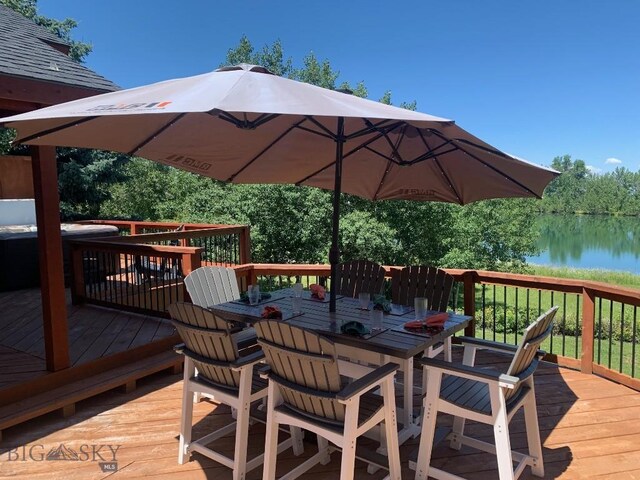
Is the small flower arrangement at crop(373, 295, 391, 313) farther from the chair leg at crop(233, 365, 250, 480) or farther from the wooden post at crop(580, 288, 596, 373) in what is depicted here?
the wooden post at crop(580, 288, 596, 373)

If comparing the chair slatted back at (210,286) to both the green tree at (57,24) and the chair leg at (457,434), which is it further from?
the green tree at (57,24)

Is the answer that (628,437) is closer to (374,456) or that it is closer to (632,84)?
(374,456)

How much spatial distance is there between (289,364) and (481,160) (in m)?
1.80

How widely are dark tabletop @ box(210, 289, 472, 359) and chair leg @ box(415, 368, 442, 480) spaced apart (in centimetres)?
17

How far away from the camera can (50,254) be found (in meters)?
3.30

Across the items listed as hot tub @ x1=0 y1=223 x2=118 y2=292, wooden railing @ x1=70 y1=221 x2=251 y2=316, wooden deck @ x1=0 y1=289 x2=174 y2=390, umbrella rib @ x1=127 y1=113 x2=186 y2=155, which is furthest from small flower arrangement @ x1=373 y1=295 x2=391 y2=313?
hot tub @ x1=0 y1=223 x2=118 y2=292

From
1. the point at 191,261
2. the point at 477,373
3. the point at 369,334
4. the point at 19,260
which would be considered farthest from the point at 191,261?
the point at 19,260

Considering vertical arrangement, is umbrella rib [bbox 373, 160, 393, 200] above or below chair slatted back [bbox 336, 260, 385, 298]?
above

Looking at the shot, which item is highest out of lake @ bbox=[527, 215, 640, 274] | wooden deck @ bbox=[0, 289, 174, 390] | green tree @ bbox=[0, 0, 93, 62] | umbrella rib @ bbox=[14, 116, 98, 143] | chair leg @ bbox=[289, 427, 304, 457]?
green tree @ bbox=[0, 0, 93, 62]

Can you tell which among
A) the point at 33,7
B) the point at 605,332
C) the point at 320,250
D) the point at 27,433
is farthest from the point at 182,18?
the point at 27,433

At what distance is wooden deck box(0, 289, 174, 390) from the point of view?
3.53 metres

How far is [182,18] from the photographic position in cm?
2595

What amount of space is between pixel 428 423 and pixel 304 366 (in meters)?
0.79

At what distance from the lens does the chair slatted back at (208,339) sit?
2.30 meters
